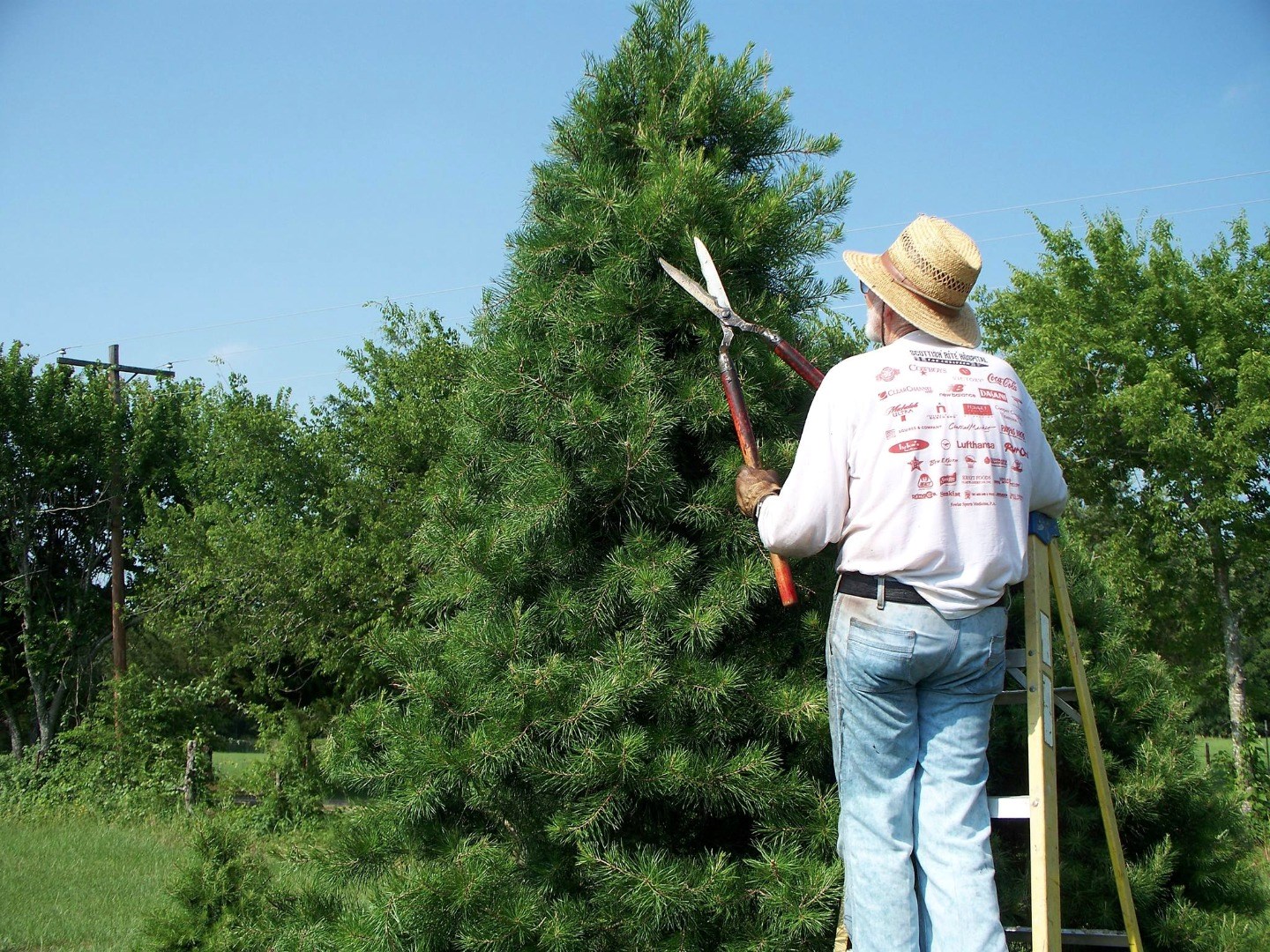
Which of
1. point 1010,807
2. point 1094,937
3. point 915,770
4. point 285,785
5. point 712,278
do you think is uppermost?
point 712,278

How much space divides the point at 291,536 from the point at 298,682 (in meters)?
6.50

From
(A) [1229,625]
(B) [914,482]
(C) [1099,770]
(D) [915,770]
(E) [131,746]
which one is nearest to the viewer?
(B) [914,482]

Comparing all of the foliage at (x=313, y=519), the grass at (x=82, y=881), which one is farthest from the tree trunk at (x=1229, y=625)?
the grass at (x=82, y=881)

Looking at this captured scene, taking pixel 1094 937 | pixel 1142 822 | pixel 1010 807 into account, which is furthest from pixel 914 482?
pixel 1142 822

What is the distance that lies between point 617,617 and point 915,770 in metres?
1.11

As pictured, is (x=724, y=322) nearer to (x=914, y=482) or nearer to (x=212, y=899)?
(x=914, y=482)

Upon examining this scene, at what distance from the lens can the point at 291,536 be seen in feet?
53.0

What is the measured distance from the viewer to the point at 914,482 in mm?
2711

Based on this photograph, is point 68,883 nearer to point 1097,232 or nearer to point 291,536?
point 291,536

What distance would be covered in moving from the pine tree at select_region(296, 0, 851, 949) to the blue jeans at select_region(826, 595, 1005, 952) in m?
0.39

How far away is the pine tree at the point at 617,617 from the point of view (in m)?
3.20

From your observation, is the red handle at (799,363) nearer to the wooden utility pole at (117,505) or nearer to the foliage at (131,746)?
the foliage at (131,746)

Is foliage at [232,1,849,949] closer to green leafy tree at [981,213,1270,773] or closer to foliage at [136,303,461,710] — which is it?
foliage at [136,303,461,710]

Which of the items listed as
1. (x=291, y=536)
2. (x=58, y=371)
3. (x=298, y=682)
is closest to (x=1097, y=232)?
(x=291, y=536)
